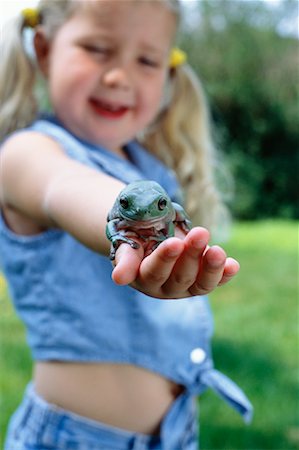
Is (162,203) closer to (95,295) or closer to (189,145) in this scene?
(95,295)

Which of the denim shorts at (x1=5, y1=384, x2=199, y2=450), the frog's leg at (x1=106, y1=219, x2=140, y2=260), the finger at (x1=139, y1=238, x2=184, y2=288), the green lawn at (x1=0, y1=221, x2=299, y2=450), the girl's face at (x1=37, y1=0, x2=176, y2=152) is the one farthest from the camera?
the green lawn at (x1=0, y1=221, x2=299, y2=450)

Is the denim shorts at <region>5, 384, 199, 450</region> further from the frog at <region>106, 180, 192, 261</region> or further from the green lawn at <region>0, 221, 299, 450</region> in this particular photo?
the green lawn at <region>0, 221, 299, 450</region>

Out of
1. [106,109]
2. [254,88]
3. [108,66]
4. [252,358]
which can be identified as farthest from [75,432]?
[254,88]

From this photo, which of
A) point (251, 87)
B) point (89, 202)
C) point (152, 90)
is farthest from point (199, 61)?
point (89, 202)

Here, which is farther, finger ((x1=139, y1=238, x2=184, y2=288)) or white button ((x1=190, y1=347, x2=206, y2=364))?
white button ((x1=190, y1=347, x2=206, y2=364))

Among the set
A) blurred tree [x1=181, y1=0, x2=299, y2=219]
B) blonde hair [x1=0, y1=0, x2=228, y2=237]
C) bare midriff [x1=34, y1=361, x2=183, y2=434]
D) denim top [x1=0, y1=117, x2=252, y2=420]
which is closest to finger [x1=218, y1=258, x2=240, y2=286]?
denim top [x1=0, y1=117, x2=252, y2=420]

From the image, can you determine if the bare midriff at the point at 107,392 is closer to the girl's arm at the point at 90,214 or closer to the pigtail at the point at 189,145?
the girl's arm at the point at 90,214
